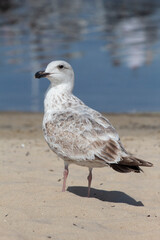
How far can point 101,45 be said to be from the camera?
18.2 meters

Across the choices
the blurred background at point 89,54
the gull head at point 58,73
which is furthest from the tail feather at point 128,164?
the blurred background at point 89,54

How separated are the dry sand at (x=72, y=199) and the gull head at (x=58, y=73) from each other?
1.15m

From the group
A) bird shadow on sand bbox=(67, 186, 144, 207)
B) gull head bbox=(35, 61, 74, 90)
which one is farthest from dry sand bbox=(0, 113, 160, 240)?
gull head bbox=(35, 61, 74, 90)

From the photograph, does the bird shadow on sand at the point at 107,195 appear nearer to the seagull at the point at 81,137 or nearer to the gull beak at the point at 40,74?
the seagull at the point at 81,137

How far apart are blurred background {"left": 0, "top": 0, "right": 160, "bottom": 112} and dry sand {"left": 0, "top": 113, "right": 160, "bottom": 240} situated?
4051mm

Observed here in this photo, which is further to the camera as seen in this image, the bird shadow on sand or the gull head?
the gull head

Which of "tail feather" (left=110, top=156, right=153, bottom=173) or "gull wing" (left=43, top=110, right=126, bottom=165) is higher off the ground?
"gull wing" (left=43, top=110, right=126, bottom=165)

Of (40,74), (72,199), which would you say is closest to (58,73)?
(40,74)

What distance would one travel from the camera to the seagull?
5323 millimetres

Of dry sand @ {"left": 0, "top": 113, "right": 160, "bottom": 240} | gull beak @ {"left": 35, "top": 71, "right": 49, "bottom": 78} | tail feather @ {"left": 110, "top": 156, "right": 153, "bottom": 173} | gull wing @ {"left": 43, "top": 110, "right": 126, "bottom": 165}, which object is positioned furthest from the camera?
gull beak @ {"left": 35, "top": 71, "right": 49, "bottom": 78}

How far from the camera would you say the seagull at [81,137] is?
5.32 meters

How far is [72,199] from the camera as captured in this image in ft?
18.6

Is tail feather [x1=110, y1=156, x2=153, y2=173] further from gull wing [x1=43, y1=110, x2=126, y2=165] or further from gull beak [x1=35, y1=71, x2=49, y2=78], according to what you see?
gull beak [x1=35, y1=71, x2=49, y2=78]

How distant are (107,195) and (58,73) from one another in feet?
4.69
